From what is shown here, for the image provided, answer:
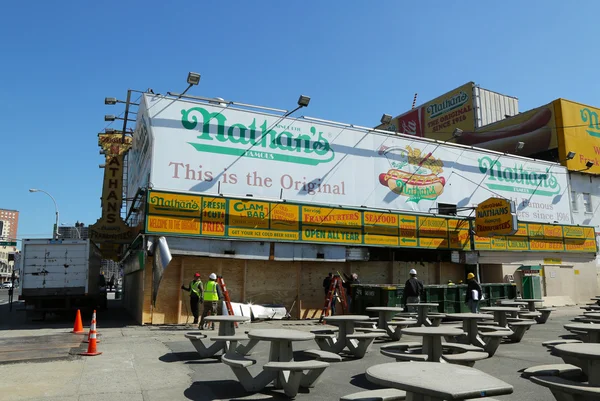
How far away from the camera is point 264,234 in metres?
17.5

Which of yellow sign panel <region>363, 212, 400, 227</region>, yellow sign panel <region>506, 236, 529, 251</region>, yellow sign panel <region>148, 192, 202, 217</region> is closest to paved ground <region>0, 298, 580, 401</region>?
yellow sign panel <region>148, 192, 202, 217</region>

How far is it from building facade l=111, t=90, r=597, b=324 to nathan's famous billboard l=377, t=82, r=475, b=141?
571 inches

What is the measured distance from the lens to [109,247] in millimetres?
23031

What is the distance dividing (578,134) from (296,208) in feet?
71.6

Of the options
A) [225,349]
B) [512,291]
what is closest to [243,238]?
[225,349]

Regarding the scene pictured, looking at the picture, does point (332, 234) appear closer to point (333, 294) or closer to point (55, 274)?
point (333, 294)

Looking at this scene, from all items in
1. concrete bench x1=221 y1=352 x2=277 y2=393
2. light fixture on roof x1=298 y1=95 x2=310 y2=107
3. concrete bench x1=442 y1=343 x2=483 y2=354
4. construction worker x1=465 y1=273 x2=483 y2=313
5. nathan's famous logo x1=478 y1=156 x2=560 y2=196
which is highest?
light fixture on roof x1=298 y1=95 x2=310 y2=107

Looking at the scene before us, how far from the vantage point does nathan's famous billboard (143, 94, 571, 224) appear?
17.3 m

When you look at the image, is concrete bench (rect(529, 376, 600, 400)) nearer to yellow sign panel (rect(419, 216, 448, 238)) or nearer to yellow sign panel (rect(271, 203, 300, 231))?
yellow sign panel (rect(271, 203, 300, 231))

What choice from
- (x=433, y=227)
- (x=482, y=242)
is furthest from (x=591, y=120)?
(x=433, y=227)

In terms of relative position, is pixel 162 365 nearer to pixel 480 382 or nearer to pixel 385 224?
pixel 480 382

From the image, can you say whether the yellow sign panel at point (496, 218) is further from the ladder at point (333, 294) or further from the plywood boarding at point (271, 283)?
the plywood boarding at point (271, 283)

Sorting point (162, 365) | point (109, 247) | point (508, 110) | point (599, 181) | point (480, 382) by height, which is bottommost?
point (162, 365)

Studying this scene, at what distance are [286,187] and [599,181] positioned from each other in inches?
910
